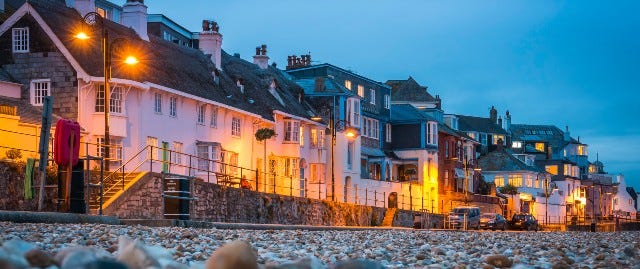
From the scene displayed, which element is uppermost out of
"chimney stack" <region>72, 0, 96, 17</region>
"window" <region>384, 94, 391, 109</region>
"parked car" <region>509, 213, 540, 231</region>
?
"chimney stack" <region>72, 0, 96, 17</region>

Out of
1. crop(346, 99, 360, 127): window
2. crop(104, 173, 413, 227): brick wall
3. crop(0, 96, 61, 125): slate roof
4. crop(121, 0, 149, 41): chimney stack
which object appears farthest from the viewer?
crop(346, 99, 360, 127): window

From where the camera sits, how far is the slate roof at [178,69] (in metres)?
39.8

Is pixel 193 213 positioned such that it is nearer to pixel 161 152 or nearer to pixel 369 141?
pixel 161 152

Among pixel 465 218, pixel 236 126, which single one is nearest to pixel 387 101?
pixel 465 218

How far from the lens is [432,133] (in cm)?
7712

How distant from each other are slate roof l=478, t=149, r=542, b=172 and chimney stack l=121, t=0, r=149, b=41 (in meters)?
61.7

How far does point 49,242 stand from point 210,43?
140 ft

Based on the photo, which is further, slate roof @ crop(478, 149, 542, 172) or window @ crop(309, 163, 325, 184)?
slate roof @ crop(478, 149, 542, 172)

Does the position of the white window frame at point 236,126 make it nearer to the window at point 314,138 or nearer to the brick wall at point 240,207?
the brick wall at point 240,207

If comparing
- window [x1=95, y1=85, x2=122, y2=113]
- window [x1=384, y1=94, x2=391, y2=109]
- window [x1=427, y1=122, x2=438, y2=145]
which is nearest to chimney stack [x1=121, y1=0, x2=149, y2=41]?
window [x1=95, y1=85, x2=122, y2=113]

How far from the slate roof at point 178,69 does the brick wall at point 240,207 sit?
648cm

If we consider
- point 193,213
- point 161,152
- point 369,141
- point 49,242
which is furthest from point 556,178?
point 49,242

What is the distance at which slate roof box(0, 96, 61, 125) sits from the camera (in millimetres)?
35469

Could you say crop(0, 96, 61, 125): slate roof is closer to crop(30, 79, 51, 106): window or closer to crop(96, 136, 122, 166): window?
crop(30, 79, 51, 106): window
